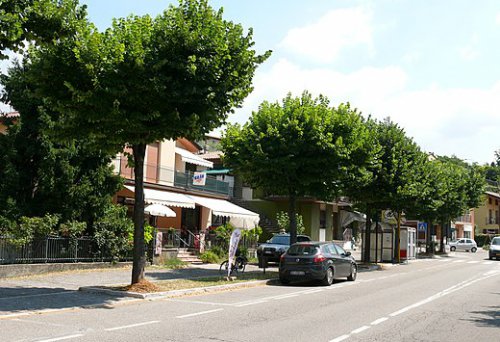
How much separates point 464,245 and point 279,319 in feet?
197

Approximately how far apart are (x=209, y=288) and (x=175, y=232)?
36.4 feet

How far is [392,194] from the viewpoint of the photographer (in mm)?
30422

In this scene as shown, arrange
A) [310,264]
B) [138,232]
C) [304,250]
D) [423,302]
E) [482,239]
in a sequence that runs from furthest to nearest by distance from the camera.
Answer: [482,239] < [304,250] < [310,264] < [138,232] < [423,302]

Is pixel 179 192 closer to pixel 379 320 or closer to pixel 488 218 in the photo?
pixel 379 320

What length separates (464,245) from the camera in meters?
65.5

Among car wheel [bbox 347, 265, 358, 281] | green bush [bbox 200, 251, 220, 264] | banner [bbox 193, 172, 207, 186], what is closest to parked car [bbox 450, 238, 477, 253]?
banner [bbox 193, 172, 207, 186]

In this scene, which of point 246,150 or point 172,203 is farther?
point 172,203

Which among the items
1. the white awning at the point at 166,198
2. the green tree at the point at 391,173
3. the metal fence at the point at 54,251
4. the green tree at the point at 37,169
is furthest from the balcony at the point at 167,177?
the green tree at the point at 391,173

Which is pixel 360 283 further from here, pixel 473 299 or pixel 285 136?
pixel 285 136

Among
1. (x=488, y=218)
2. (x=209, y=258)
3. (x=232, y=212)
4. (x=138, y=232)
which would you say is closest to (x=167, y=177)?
(x=232, y=212)

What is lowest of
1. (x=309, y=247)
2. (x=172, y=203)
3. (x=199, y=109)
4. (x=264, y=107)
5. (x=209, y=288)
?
(x=209, y=288)

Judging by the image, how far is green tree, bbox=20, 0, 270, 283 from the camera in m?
13.6

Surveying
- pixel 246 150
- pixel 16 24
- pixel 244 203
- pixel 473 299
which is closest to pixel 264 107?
pixel 246 150

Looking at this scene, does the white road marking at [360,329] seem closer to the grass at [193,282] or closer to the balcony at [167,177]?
the grass at [193,282]
